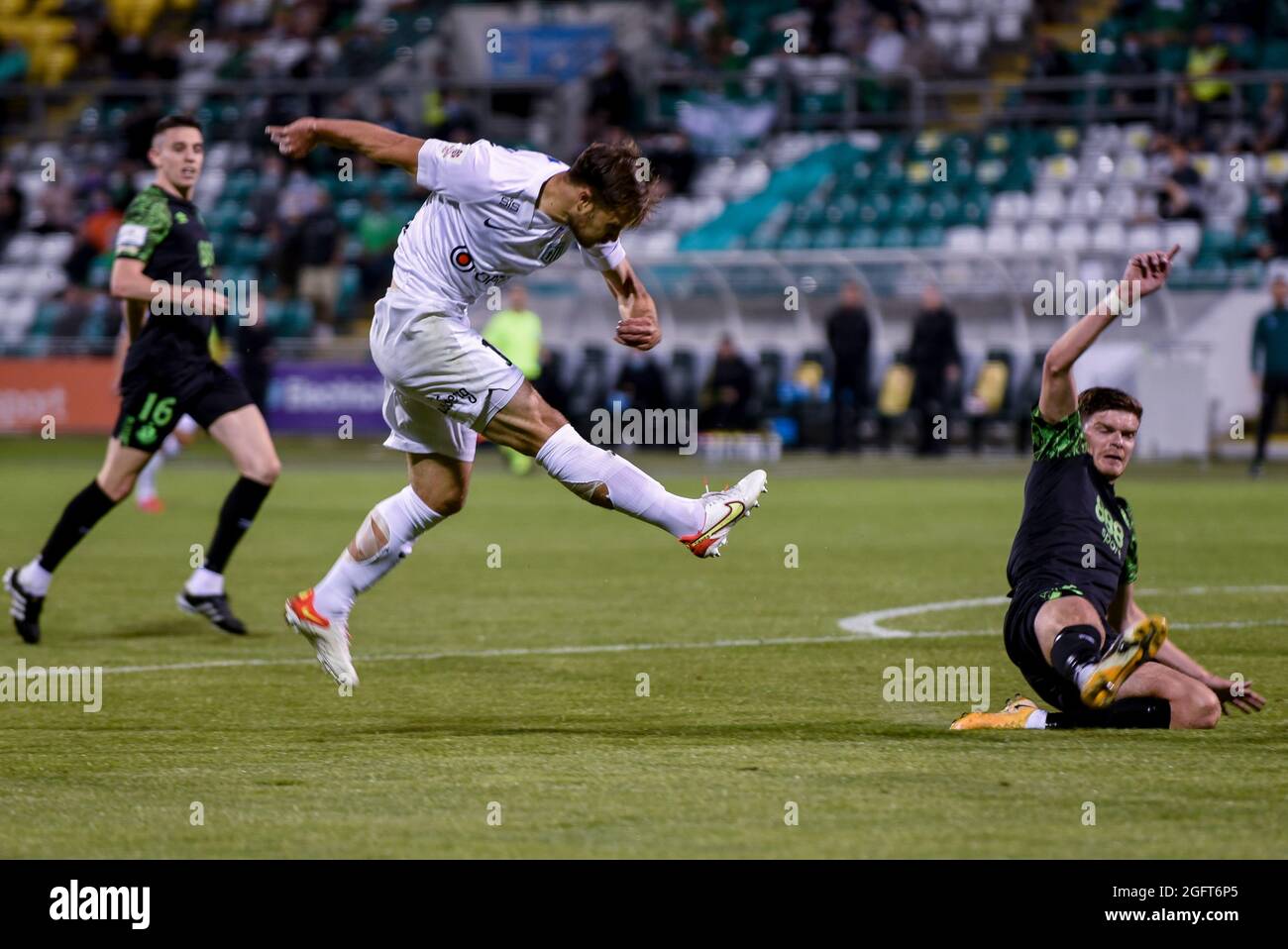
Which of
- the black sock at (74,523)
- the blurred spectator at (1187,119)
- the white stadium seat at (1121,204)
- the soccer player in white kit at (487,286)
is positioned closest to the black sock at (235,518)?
the black sock at (74,523)

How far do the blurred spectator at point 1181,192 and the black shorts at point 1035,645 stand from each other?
69.9ft

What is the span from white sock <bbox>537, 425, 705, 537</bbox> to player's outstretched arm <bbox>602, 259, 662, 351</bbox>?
44 centimetres

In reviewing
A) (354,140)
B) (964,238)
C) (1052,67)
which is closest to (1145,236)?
(964,238)

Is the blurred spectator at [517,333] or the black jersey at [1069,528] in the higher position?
the blurred spectator at [517,333]

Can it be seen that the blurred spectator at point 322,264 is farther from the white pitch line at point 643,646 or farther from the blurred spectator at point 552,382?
the white pitch line at point 643,646

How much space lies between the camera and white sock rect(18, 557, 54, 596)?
9.93 m

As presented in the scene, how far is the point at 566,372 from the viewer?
28844 mm

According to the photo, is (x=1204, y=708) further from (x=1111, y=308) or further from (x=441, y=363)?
(x=441, y=363)

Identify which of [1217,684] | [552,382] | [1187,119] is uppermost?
[1187,119]

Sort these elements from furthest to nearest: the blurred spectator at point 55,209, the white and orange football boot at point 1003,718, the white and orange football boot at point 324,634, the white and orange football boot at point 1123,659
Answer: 1. the blurred spectator at point 55,209
2. the white and orange football boot at point 324,634
3. the white and orange football boot at point 1003,718
4. the white and orange football boot at point 1123,659

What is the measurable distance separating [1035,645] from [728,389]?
64.6ft

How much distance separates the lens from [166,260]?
33.5 feet

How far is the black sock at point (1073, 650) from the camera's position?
6527 mm
